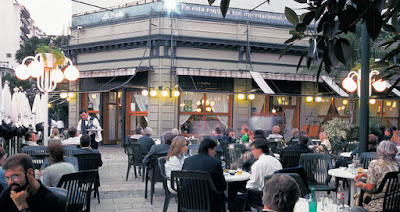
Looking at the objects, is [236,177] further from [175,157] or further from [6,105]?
[6,105]

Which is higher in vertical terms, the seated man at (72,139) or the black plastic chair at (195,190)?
the seated man at (72,139)

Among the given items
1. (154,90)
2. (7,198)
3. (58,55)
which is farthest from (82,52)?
(7,198)

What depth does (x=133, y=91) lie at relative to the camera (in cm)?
1839

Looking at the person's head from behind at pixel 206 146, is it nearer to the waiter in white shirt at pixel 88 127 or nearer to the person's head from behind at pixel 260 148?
the person's head from behind at pixel 260 148

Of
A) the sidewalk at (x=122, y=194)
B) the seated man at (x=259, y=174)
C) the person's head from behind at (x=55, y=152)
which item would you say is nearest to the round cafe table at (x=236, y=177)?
the seated man at (x=259, y=174)

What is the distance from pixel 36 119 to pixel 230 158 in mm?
6246

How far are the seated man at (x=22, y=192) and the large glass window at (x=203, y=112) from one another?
14139mm

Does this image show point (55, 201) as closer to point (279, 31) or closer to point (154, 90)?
point (154, 90)

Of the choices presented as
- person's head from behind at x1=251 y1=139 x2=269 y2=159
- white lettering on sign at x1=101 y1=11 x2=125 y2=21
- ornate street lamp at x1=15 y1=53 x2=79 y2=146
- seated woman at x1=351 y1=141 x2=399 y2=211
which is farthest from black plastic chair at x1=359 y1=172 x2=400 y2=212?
white lettering on sign at x1=101 y1=11 x2=125 y2=21

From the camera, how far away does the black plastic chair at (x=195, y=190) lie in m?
5.03

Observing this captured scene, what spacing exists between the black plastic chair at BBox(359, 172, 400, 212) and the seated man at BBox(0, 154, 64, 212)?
3.83 meters

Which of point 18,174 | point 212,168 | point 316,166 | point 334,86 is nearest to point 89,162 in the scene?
point 212,168

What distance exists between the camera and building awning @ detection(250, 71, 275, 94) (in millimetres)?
16781

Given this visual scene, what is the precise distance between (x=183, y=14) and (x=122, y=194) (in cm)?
1091
